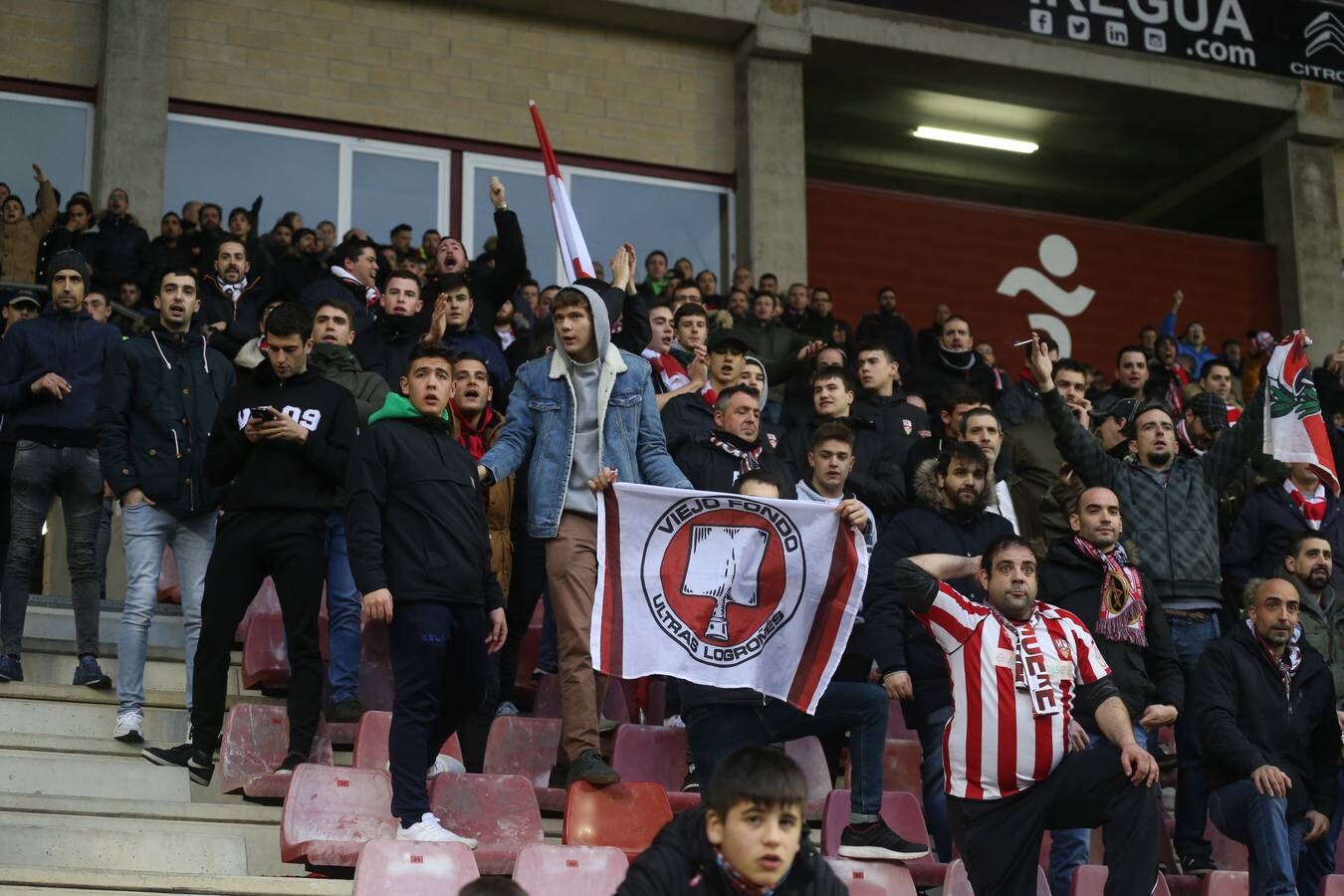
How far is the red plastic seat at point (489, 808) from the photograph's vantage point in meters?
6.30

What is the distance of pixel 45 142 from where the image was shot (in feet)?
48.3

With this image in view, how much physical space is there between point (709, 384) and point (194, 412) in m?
2.82

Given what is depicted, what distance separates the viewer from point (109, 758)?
21.9 ft

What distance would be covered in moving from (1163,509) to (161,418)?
465cm

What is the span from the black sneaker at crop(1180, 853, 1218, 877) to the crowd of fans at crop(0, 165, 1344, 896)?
1 centimetres

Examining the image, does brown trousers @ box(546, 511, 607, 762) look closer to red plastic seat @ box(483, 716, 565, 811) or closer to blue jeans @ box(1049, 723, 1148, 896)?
red plastic seat @ box(483, 716, 565, 811)

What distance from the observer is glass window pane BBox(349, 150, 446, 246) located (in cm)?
1571

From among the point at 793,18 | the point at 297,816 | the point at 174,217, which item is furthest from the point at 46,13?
the point at 297,816

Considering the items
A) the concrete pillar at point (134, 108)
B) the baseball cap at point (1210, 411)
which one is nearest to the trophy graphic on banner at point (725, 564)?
the baseball cap at point (1210, 411)

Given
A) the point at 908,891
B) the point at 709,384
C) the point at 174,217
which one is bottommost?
the point at 908,891

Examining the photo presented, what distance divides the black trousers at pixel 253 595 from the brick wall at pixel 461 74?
945 cm

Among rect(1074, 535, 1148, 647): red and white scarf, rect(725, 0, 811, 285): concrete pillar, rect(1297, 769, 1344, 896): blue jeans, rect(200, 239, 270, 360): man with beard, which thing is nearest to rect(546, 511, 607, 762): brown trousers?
rect(1074, 535, 1148, 647): red and white scarf

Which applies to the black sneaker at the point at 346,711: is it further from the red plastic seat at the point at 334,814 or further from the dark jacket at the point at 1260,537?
the dark jacket at the point at 1260,537

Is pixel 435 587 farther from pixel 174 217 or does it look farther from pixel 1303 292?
pixel 1303 292
